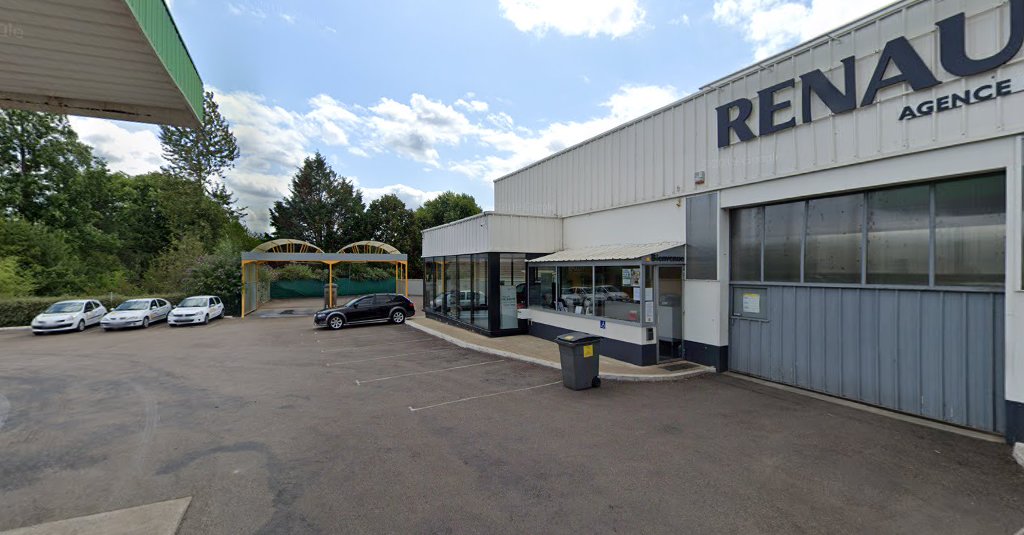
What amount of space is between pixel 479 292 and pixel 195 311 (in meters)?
13.8

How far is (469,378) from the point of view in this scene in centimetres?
878

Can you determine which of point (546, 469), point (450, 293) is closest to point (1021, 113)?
point (546, 469)

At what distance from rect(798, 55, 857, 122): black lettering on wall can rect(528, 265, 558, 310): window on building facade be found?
24.4 feet

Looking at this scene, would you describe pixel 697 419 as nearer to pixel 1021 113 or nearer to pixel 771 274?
pixel 771 274

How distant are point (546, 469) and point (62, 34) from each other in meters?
6.01

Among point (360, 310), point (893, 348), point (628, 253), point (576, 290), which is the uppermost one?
point (628, 253)

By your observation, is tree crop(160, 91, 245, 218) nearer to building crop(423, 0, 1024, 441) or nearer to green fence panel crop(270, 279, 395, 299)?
green fence panel crop(270, 279, 395, 299)

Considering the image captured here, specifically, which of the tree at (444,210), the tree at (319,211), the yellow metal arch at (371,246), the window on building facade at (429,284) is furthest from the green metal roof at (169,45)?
the tree at (319,211)

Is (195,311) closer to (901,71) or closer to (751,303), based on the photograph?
(751,303)

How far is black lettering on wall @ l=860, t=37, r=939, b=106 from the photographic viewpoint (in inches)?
236

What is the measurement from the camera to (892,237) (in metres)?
6.70

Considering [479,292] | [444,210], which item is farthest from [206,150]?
[479,292]

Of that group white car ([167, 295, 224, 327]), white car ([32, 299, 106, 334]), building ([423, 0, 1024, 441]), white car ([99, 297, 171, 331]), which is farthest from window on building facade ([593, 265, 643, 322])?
white car ([32, 299, 106, 334])

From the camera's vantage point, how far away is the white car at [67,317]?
15.7 m
